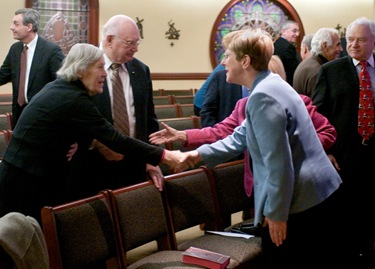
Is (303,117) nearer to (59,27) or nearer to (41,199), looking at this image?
(41,199)

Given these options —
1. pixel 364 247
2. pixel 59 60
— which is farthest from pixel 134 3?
pixel 364 247

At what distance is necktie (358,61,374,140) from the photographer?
362 cm

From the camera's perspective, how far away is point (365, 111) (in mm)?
3619

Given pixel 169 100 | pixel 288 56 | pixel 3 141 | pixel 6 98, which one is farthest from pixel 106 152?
pixel 6 98

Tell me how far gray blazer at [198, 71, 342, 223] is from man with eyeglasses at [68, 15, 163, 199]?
969 millimetres

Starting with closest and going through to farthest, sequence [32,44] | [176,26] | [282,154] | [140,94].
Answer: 1. [282,154]
2. [140,94]
3. [32,44]
4. [176,26]

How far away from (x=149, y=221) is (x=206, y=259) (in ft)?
1.39

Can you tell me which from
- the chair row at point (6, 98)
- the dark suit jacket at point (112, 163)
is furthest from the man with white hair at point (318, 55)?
the chair row at point (6, 98)

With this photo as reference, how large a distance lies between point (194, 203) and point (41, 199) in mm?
974

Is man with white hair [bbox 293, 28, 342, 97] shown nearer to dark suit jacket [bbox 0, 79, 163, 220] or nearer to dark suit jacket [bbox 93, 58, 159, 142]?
dark suit jacket [bbox 93, 58, 159, 142]

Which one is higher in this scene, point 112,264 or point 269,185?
point 269,185

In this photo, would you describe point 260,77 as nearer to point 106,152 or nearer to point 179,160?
point 179,160

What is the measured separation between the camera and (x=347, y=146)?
3654 mm

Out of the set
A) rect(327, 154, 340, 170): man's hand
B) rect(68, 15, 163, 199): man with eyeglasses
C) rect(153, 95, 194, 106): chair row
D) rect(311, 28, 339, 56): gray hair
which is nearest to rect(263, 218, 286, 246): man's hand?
rect(68, 15, 163, 199): man with eyeglasses
